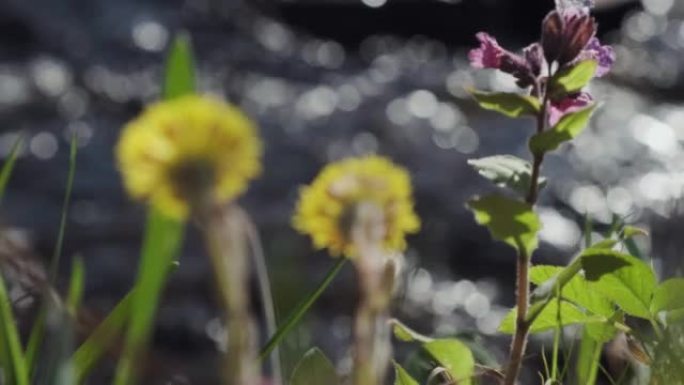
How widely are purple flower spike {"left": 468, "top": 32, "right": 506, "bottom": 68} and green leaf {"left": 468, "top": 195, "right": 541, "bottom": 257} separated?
154 millimetres

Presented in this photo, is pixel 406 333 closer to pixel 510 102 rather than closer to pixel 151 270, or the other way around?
pixel 510 102

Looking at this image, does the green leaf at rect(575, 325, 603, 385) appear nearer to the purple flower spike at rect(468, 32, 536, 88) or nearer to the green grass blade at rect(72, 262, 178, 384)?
the purple flower spike at rect(468, 32, 536, 88)

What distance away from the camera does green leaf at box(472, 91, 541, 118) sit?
0.97 meters

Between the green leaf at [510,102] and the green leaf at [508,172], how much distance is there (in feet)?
0.11

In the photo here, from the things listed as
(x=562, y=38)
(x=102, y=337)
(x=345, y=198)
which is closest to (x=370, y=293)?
(x=345, y=198)

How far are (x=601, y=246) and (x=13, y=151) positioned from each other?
416mm

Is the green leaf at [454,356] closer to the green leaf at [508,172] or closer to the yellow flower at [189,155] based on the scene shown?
the green leaf at [508,172]

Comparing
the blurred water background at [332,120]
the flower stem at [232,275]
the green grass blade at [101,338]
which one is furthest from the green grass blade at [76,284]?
the blurred water background at [332,120]

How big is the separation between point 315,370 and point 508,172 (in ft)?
0.66

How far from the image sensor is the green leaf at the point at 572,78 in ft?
3.15

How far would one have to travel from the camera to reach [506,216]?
0.91 meters

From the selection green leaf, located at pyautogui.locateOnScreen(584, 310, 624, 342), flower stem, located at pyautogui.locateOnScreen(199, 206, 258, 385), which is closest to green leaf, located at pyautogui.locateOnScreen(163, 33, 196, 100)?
flower stem, located at pyautogui.locateOnScreen(199, 206, 258, 385)

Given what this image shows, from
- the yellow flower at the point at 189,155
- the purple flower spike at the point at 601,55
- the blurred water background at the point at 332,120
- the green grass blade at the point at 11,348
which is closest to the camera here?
the yellow flower at the point at 189,155

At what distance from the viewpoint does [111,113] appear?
23.9 feet
